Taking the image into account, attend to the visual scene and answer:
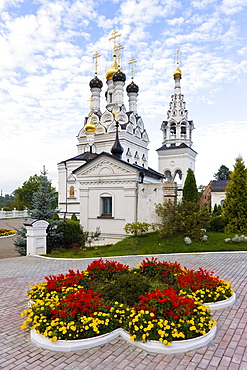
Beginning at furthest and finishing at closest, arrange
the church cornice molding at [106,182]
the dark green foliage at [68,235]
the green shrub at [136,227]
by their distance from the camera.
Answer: the church cornice molding at [106,182], the dark green foliage at [68,235], the green shrub at [136,227]

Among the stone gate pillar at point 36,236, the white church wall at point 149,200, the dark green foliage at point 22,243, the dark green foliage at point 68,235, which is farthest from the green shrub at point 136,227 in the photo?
the dark green foliage at point 22,243

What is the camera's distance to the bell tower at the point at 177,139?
34281 millimetres

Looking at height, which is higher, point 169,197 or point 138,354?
point 169,197

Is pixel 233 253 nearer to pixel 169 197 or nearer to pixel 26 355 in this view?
pixel 169 197

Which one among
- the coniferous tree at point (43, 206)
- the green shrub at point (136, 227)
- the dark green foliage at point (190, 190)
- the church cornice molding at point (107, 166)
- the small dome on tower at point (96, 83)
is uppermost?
the small dome on tower at point (96, 83)

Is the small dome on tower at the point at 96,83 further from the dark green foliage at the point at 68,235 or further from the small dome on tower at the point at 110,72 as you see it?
the dark green foliage at the point at 68,235

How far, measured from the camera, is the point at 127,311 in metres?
4.14

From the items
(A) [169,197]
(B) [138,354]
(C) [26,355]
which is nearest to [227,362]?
(B) [138,354]

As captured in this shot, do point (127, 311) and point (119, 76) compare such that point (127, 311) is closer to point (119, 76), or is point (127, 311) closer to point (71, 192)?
point (71, 192)

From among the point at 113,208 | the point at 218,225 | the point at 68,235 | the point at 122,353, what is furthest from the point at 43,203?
the point at 122,353

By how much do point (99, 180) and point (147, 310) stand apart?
1004 centimetres

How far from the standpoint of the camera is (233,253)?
32.8 feet

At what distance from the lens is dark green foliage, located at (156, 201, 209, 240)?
36.2 feet

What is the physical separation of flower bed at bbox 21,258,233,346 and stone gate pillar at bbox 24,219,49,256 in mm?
6045
